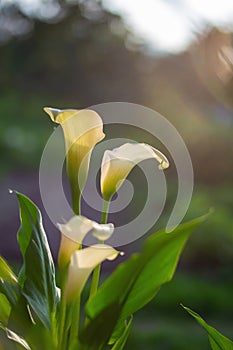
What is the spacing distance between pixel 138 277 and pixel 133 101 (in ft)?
25.1

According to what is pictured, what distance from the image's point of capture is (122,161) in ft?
1.59

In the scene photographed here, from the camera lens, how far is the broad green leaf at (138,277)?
1.36 feet

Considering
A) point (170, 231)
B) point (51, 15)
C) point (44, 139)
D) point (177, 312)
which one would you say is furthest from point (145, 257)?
point (51, 15)

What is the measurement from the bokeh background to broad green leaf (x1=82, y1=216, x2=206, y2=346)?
2.82 m

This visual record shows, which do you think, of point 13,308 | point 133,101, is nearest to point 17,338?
point 13,308

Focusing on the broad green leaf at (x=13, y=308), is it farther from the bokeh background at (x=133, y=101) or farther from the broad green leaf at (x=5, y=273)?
the bokeh background at (x=133, y=101)

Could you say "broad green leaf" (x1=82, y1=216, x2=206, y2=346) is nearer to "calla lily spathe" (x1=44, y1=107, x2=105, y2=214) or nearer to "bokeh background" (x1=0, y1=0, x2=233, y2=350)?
"calla lily spathe" (x1=44, y1=107, x2=105, y2=214)

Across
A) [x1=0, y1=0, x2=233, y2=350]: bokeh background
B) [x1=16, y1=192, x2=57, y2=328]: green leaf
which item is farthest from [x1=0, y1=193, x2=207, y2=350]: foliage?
[x1=0, y1=0, x2=233, y2=350]: bokeh background

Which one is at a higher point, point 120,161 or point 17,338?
point 120,161

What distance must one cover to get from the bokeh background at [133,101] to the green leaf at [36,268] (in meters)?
2.75

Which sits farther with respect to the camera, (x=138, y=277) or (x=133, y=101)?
(x=133, y=101)

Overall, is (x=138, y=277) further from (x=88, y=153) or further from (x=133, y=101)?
(x=133, y=101)

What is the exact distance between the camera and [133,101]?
26.4 ft

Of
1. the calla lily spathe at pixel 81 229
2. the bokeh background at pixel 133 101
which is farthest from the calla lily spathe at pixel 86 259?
the bokeh background at pixel 133 101
